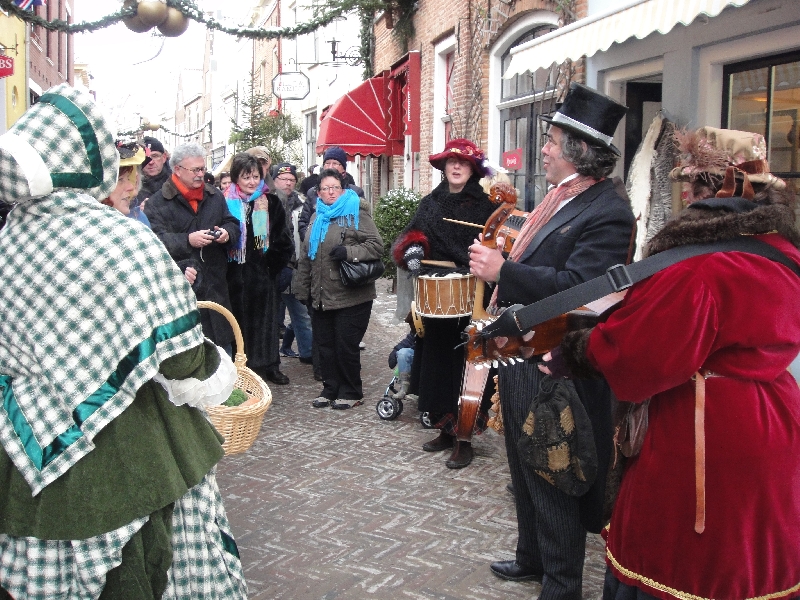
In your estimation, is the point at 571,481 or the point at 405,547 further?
the point at 405,547

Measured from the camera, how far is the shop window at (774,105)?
197 inches

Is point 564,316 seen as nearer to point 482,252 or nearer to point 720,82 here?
point 482,252

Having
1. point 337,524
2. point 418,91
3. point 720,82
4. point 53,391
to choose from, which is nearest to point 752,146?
point 53,391

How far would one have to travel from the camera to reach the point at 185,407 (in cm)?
238

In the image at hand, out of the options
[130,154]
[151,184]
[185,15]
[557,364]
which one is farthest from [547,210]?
[185,15]

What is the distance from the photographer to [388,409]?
20.3 ft

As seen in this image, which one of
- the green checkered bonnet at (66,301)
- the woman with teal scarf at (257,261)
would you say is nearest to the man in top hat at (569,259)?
the green checkered bonnet at (66,301)

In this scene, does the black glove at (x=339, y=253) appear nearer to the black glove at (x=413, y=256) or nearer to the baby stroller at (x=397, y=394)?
the baby stroller at (x=397, y=394)

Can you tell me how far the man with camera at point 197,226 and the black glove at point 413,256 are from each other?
1.49 metres

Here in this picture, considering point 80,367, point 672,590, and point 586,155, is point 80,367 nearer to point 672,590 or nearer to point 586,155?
point 672,590

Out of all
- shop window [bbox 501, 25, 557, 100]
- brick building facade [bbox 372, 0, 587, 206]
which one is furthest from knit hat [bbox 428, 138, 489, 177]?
shop window [bbox 501, 25, 557, 100]

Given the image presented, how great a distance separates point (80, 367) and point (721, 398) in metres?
1.73

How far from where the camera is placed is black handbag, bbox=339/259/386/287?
6.18 meters

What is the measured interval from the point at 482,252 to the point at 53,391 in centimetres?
164
